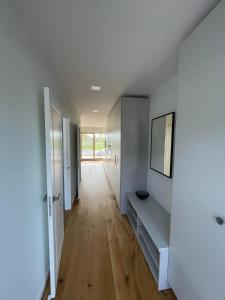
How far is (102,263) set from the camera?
5.96 feet

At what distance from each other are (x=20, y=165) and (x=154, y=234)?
159cm

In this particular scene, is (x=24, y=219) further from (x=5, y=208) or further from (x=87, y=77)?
(x=87, y=77)

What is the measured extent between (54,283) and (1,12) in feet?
7.00

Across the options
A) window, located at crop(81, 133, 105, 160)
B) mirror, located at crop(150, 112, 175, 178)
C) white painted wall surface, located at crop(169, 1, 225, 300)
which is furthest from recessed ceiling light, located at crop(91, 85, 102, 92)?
window, located at crop(81, 133, 105, 160)

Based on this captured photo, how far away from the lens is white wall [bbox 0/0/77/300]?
0.89 meters

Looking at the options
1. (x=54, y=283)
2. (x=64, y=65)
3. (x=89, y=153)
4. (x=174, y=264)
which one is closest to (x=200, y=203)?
(x=174, y=264)

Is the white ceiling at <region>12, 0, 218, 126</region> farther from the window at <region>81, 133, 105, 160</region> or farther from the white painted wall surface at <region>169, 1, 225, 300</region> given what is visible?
the window at <region>81, 133, 105, 160</region>

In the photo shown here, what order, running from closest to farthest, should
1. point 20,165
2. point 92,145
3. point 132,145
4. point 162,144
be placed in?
1. point 20,165
2. point 162,144
3. point 132,145
4. point 92,145

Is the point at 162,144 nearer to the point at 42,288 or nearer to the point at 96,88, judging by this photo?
the point at 96,88

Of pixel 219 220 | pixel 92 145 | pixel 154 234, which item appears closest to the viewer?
pixel 219 220

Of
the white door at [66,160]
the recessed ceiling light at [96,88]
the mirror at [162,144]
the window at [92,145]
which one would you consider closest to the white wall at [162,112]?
the mirror at [162,144]

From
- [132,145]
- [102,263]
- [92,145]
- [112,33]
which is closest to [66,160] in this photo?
[132,145]

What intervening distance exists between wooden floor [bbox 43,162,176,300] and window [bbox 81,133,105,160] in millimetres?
7347

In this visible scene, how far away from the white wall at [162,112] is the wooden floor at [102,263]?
765 mm
